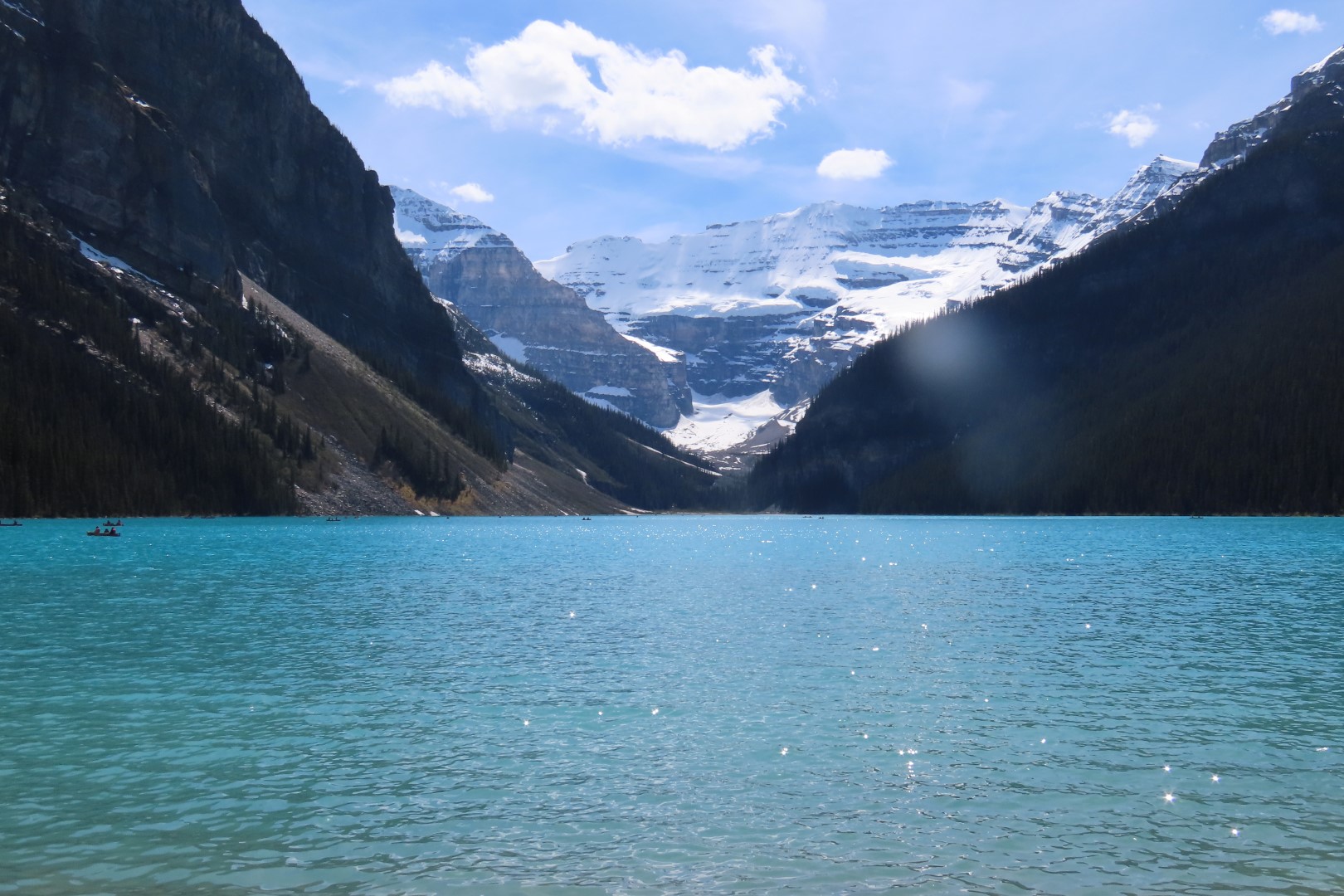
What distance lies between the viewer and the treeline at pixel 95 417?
476 ft

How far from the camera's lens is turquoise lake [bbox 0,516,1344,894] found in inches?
765

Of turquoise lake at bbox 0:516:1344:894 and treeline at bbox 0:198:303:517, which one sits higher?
treeline at bbox 0:198:303:517

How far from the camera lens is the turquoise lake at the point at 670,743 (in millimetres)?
19422

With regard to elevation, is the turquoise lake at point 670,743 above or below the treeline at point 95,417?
below

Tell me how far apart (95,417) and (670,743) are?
154m

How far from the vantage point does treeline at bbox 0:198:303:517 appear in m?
145

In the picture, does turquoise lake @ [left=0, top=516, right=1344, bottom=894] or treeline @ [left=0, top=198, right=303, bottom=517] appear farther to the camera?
treeline @ [left=0, top=198, right=303, bottom=517]

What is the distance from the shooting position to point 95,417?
15500 centimetres

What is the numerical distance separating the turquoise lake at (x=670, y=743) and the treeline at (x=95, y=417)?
3831 inches

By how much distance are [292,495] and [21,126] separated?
8514 centimetres

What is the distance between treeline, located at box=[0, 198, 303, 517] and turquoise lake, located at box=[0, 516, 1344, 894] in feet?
319

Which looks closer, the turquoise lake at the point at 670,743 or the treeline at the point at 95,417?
the turquoise lake at the point at 670,743

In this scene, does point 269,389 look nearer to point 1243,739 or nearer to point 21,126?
point 21,126

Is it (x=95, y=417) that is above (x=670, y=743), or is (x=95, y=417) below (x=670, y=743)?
above
